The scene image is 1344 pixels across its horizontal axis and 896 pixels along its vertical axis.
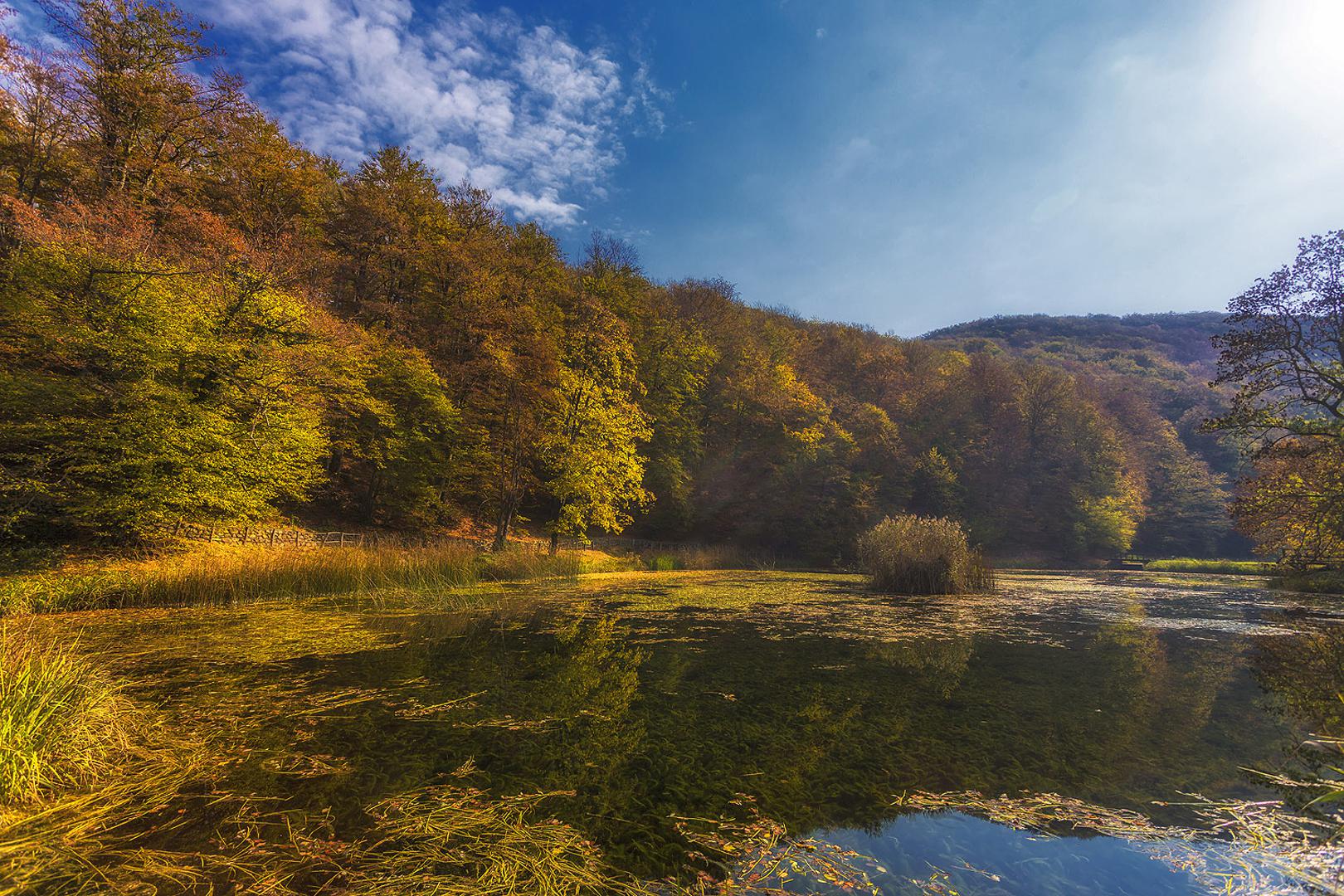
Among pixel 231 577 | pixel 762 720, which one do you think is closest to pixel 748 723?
pixel 762 720

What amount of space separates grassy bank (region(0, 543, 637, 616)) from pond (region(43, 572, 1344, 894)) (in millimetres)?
751

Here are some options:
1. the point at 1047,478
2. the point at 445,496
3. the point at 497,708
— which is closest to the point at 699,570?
the point at 445,496

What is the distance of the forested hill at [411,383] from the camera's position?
12062mm

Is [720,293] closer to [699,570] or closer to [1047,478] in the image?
[699,570]

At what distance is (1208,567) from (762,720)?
162ft

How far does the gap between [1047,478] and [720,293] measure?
2996 cm

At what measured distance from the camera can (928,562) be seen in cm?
1605

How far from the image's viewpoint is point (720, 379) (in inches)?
1433

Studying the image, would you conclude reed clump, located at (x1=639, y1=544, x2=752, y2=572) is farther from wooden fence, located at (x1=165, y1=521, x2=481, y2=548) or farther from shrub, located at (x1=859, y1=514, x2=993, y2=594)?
shrub, located at (x1=859, y1=514, x2=993, y2=594)

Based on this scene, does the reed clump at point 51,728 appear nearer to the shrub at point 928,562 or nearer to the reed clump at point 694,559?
the shrub at point 928,562

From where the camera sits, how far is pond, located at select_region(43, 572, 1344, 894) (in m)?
3.01

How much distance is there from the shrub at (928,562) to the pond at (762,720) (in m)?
5.91

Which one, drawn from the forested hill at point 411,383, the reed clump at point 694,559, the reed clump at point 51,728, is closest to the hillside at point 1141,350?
the forested hill at point 411,383

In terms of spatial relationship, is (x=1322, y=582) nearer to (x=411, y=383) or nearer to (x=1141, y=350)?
(x=411, y=383)
